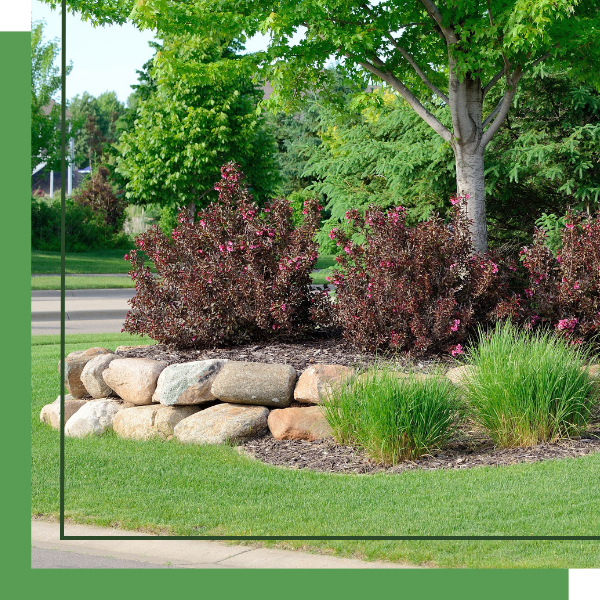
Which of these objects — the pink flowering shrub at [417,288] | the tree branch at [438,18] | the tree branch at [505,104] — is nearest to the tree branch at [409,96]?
the tree branch at [505,104]

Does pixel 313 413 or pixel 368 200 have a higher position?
pixel 368 200

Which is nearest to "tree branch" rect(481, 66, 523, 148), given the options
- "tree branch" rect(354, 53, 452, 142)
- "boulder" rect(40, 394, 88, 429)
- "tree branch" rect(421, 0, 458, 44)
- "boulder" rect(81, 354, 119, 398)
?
"tree branch" rect(354, 53, 452, 142)

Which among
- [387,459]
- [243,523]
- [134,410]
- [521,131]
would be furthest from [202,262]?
[521,131]

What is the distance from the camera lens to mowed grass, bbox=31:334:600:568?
4164 mm

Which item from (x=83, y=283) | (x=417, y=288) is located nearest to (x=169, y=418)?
(x=417, y=288)

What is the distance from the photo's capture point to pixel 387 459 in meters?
5.48

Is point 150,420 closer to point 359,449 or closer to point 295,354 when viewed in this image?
point 295,354

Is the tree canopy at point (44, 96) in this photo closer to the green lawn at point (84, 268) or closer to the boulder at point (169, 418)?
the green lawn at point (84, 268)

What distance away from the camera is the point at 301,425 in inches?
236

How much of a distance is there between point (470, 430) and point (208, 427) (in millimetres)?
2008

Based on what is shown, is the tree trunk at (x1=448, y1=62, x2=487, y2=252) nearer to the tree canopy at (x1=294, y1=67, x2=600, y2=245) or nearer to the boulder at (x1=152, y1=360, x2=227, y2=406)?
the tree canopy at (x1=294, y1=67, x2=600, y2=245)

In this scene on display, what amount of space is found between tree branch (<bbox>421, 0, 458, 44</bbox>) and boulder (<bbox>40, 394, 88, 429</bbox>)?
5.09 metres

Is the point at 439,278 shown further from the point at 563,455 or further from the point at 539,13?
the point at 539,13

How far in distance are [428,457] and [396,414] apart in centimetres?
41
